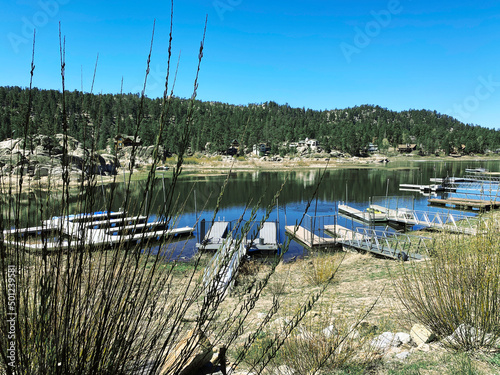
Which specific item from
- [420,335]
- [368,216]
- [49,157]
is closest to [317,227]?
[368,216]

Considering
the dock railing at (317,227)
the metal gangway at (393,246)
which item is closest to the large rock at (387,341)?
the metal gangway at (393,246)

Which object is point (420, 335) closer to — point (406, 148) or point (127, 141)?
point (127, 141)

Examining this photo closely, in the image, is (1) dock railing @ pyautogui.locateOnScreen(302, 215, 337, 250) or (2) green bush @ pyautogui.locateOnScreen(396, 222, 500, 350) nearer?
(2) green bush @ pyautogui.locateOnScreen(396, 222, 500, 350)

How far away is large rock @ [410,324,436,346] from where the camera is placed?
380cm

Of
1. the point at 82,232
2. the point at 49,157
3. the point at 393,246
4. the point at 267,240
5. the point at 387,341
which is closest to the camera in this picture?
the point at 82,232

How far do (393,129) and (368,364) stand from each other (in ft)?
417

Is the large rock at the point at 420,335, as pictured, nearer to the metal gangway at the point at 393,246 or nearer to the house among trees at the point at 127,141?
the house among trees at the point at 127,141

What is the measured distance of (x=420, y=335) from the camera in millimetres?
3910

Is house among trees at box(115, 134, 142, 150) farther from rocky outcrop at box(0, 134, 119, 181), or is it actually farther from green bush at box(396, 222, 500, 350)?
green bush at box(396, 222, 500, 350)

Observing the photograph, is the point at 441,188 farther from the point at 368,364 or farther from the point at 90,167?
the point at 90,167

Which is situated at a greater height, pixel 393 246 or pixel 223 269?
pixel 223 269

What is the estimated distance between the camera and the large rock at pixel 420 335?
149 inches

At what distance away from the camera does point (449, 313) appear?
366 cm

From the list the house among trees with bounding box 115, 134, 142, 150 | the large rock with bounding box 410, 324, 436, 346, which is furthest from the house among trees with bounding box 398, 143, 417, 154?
the house among trees with bounding box 115, 134, 142, 150
